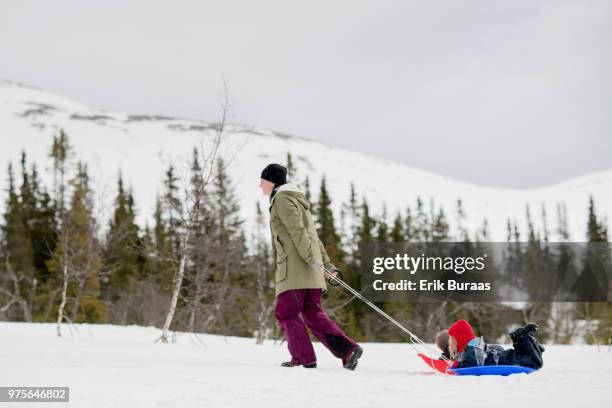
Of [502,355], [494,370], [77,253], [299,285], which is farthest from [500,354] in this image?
[77,253]

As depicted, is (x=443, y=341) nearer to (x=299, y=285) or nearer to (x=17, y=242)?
(x=299, y=285)

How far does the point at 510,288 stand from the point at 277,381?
42127mm

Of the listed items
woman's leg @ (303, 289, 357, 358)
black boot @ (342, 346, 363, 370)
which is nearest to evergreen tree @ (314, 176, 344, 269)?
woman's leg @ (303, 289, 357, 358)

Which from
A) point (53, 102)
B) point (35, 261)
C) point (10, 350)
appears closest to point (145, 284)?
point (35, 261)

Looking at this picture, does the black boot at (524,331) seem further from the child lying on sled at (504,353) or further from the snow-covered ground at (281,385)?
the snow-covered ground at (281,385)

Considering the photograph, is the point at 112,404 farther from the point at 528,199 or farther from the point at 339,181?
the point at 528,199

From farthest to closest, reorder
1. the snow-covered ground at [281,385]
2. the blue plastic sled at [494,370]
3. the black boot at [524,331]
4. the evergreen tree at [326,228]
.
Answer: the evergreen tree at [326,228], the black boot at [524,331], the blue plastic sled at [494,370], the snow-covered ground at [281,385]

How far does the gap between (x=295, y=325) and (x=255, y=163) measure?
12383 centimetres

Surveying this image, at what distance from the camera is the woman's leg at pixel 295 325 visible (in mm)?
5715

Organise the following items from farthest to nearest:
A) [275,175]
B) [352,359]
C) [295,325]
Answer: [275,175]
[295,325]
[352,359]

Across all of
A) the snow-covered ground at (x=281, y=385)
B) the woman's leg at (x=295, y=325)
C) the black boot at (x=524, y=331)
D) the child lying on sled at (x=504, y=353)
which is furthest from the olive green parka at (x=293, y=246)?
→ the black boot at (x=524, y=331)

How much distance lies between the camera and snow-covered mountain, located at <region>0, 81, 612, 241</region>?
114 metres

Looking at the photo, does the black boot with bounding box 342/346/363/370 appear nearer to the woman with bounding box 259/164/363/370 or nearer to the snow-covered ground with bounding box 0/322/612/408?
the woman with bounding box 259/164/363/370

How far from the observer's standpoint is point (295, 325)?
5770 mm
